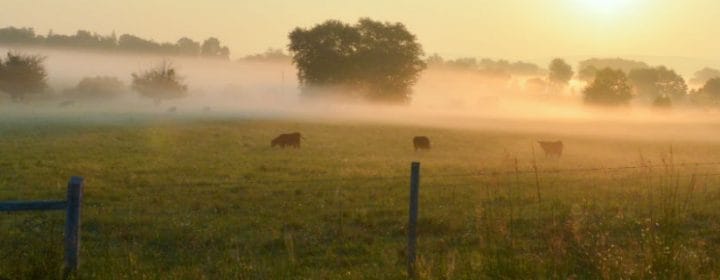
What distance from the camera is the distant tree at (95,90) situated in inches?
5290

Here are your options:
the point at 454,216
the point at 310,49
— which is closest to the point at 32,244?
the point at 454,216

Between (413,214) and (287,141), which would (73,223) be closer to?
(413,214)

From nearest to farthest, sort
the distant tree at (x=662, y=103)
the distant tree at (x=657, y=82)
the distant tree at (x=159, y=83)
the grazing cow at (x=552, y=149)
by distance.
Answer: the grazing cow at (x=552, y=149)
the distant tree at (x=159, y=83)
the distant tree at (x=662, y=103)
the distant tree at (x=657, y=82)

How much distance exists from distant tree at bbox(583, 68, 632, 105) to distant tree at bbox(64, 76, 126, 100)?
94.4 meters

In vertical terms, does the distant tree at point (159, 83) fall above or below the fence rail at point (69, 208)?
above

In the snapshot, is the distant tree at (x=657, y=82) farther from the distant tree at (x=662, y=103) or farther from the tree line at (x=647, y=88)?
the distant tree at (x=662, y=103)

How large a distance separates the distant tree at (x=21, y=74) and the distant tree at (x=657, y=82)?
142317mm

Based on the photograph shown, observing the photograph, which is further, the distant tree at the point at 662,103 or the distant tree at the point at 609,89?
the distant tree at the point at 662,103

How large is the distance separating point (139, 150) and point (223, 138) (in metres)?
9.48

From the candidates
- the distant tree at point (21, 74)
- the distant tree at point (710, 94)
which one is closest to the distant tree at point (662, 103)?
the distant tree at point (710, 94)

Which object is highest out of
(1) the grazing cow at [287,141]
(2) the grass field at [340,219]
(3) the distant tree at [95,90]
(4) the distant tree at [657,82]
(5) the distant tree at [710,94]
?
(4) the distant tree at [657,82]

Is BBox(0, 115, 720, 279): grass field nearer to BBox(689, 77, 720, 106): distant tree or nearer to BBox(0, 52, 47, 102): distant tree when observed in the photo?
BBox(0, 52, 47, 102): distant tree

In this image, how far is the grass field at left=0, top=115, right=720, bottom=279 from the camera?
10312 mm

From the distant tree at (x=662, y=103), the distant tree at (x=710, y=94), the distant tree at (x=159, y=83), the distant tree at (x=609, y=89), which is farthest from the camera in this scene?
the distant tree at (x=710, y=94)
